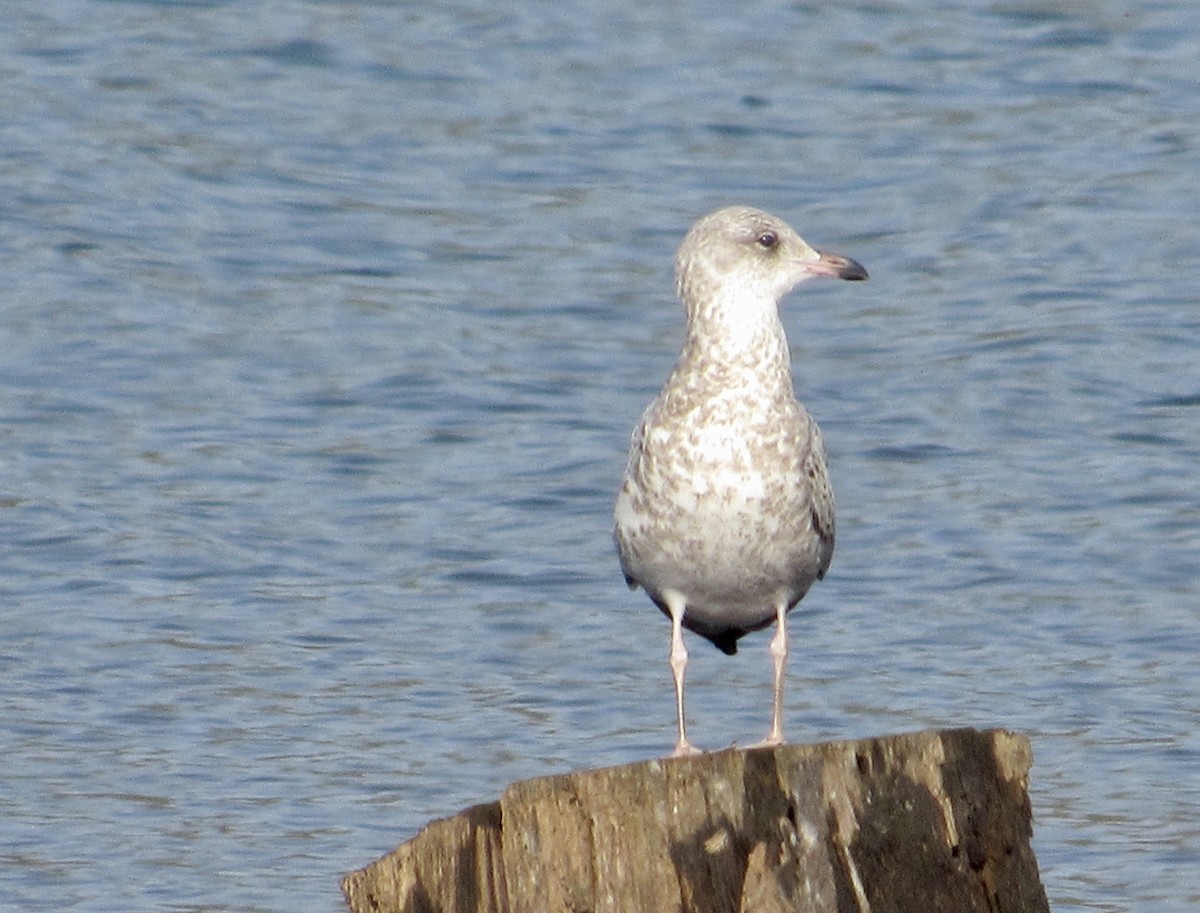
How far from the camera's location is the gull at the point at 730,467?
663 cm

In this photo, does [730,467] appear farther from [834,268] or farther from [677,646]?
[834,268]

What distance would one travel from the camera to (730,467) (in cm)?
663

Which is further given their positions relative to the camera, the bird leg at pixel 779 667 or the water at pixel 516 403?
the water at pixel 516 403

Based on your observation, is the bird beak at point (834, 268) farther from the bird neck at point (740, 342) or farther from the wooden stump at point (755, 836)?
the wooden stump at point (755, 836)

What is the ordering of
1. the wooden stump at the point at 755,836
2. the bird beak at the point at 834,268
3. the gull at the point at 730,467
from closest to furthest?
the wooden stump at the point at 755,836 → the gull at the point at 730,467 → the bird beak at the point at 834,268

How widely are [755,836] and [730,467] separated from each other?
1.48 m

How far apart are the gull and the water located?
1790mm

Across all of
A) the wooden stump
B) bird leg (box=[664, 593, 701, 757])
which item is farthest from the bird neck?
the wooden stump

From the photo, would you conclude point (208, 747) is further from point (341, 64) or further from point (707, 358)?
point (341, 64)

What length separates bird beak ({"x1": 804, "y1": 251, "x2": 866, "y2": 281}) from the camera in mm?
7211

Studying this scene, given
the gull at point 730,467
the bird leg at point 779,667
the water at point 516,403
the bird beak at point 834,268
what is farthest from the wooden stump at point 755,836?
the water at point 516,403

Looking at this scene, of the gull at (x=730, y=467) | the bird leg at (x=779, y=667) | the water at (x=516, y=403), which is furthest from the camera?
the water at (x=516, y=403)

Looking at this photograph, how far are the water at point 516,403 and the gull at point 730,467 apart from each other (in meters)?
1.79

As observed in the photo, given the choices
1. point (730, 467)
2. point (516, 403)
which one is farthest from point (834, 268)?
point (516, 403)
